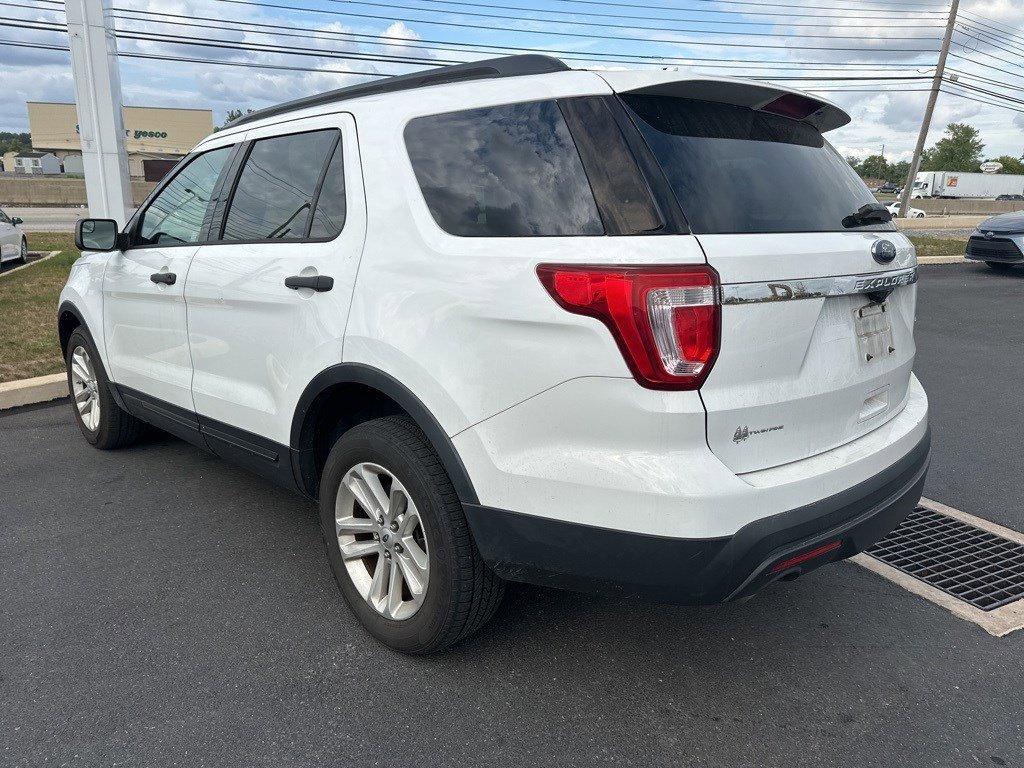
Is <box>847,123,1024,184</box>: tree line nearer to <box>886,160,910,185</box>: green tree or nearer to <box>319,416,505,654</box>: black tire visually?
<box>886,160,910,185</box>: green tree

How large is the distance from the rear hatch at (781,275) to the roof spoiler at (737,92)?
1 centimetres

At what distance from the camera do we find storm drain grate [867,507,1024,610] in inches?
128

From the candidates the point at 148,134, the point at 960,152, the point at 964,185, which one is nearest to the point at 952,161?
the point at 960,152

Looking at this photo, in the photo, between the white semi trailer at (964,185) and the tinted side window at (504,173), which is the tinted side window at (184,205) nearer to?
the tinted side window at (504,173)

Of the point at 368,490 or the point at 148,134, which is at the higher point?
the point at 368,490

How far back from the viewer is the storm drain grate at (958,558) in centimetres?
326

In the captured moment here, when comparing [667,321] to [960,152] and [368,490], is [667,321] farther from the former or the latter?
[960,152]

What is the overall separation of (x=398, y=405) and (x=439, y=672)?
0.94 meters

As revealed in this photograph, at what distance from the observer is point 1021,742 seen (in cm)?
234

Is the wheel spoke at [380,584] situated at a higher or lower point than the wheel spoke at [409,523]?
lower

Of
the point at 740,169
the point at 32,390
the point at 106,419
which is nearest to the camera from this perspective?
the point at 740,169

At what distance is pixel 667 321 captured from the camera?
2012mm

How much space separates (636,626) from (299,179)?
220 cm

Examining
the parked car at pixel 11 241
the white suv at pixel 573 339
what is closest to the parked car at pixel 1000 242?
the white suv at pixel 573 339
